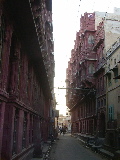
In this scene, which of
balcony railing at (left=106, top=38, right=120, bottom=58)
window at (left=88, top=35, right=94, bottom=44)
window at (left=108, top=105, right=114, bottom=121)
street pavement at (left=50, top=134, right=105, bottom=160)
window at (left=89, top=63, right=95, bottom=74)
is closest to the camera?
street pavement at (left=50, top=134, right=105, bottom=160)

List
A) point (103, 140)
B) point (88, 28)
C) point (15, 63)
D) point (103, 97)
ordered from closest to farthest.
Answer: point (15, 63), point (103, 140), point (103, 97), point (88, 28)

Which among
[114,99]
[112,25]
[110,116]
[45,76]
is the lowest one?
[110,116]

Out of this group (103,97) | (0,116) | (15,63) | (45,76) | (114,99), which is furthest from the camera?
(103,97)

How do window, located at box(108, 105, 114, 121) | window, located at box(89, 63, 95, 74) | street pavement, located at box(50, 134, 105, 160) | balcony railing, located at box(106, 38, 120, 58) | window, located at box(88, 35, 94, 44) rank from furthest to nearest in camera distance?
1. window, located at box(88, 35, 94, 44)
2. window, located at box(89, 63, 95, 74)
3. window, located at box(108, 105, 114, 121)
4. balcony railing, located at box(106, 38, 120, 58)
5. street pavement, located at box(50, 134, 105, 160)

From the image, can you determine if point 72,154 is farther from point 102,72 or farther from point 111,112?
point 102,72

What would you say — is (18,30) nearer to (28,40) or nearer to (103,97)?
(28,40)

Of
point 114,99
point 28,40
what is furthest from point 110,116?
point 28,40

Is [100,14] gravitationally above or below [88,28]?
above

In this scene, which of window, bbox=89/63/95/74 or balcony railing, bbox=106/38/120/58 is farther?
window, bbox=89/63/95/74

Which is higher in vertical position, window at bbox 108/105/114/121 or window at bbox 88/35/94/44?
window at bbox 88/35/94/44

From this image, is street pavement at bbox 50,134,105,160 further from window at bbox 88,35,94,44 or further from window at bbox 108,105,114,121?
window at bbox 88,35,94,44

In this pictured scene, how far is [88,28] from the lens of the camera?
34.3 meters

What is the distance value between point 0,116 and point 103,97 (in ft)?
66.2

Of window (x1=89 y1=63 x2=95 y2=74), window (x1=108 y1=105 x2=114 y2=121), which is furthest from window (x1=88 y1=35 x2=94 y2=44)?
window (x1=108 y1=105 x2=114 y2=121)
